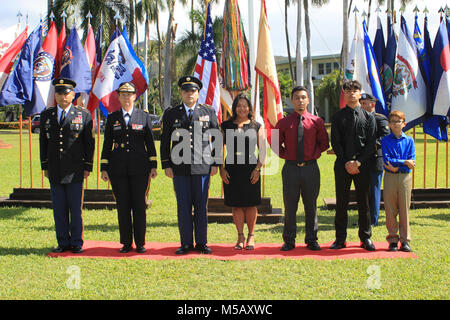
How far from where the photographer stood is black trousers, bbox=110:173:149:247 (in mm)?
4957

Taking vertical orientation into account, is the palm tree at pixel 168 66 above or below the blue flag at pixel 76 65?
above

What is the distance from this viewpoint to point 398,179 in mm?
4891

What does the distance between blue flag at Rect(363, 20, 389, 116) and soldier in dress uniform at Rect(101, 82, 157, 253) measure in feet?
12.1

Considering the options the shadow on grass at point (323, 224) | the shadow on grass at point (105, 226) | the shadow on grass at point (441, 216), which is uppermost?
the shadow on grass at point (441, 216)

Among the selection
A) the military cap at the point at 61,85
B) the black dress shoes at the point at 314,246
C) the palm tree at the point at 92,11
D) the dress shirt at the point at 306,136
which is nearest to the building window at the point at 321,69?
the palm tree at the point at 92,11

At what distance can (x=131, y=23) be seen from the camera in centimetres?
2733

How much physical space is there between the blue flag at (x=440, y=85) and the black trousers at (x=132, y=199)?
460 centimetres

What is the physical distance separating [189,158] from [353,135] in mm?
1823

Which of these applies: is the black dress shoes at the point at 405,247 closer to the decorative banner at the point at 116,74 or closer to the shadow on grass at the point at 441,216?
the shadow on grass at the point at 441,216

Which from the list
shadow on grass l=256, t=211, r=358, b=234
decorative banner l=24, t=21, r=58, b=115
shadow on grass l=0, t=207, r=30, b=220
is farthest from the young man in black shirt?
shadow on grass l=0, t=207, r=30, b=220

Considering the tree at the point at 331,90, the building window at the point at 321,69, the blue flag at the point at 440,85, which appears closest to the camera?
the blue flag at the point at 440,85

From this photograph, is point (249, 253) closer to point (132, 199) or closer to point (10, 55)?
point (132, 199)

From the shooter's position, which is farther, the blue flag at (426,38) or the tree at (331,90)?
the tree at (331,90)

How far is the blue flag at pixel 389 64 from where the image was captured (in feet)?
23.0
